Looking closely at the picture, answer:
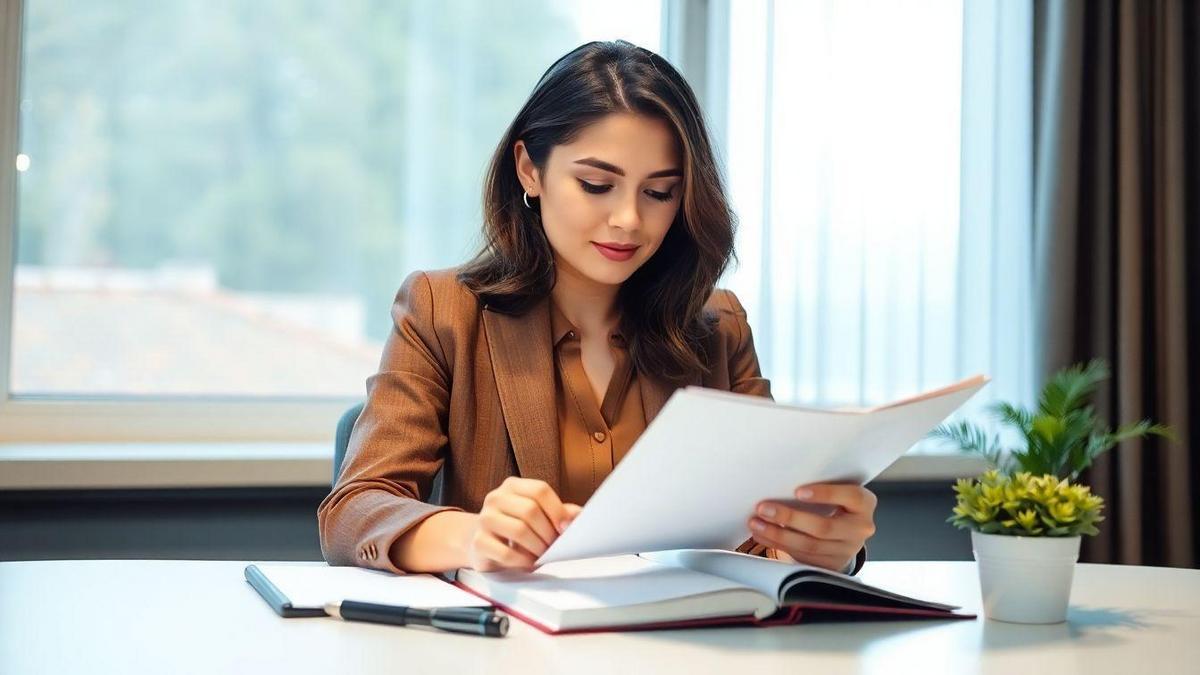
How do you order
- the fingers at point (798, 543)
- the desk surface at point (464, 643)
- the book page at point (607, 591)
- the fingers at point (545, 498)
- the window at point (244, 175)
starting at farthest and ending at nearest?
the window at point (244, 175)
the fingers at point (798, 543)
the fingers at point (545, 498)
the book page at point (607, 591)
the desk surface at point (464, 643)

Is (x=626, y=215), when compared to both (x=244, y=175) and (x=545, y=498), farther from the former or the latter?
(x=244, y=175)

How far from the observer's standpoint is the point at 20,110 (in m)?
2.71

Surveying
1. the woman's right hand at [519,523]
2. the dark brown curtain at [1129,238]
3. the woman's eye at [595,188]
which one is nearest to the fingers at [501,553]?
the woman's right hand at [519,523]

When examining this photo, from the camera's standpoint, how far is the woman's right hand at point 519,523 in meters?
1.20

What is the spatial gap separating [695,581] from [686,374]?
66cm

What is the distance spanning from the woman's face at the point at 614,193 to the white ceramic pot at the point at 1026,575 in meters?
0.69

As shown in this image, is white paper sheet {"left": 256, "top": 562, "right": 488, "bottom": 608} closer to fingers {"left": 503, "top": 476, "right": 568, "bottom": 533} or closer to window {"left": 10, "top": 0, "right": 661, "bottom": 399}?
fingers {"left": 503, "top": 476, "right": 568, "bottom": 533}

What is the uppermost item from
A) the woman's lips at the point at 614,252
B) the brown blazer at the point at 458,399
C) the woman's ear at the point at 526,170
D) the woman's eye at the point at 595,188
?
the woman's ear at the point at 526,170

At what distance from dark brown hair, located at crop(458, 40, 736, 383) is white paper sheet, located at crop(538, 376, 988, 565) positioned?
602mm

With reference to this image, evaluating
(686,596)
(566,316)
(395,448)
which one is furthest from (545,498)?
(566,316)

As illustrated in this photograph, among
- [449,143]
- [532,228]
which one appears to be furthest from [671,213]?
[449,143]

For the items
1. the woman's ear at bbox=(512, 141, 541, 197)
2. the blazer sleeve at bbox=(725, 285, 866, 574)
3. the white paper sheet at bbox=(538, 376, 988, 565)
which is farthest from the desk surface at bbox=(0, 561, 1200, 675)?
the woman's ear at bbox=(512, 141, 541, 197)

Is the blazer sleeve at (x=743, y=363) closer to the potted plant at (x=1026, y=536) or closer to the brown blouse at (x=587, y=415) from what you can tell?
the brown blouse at (x=587, y=415)

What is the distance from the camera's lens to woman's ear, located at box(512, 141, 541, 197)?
1.85 metres
